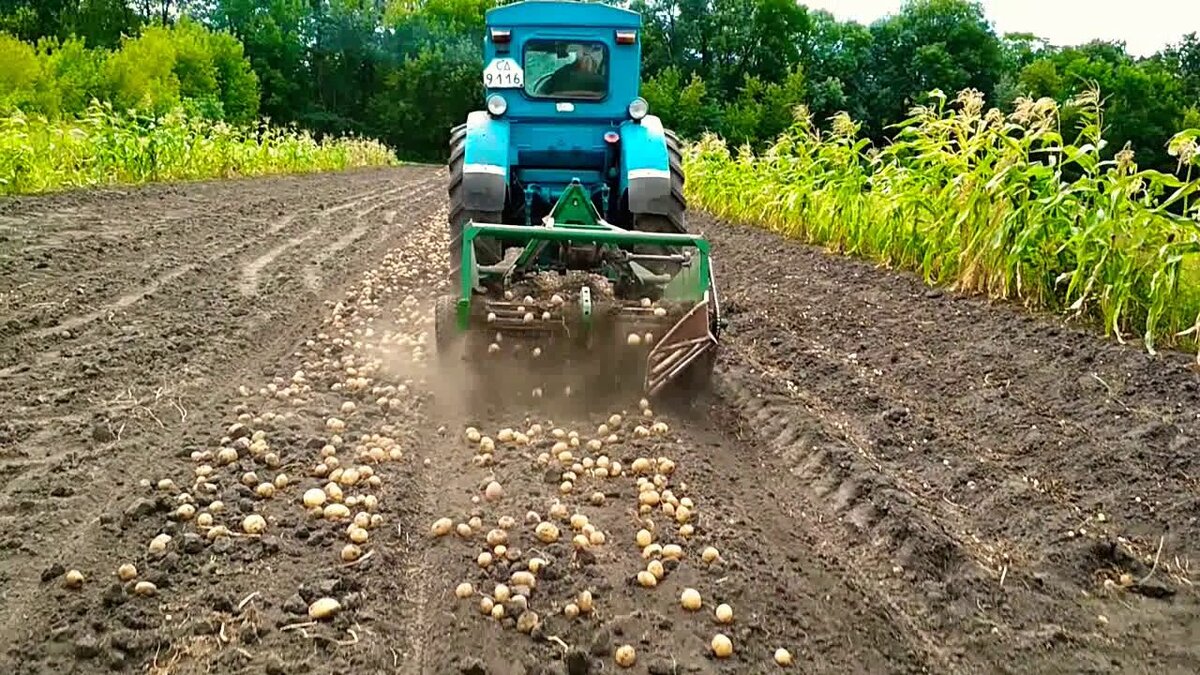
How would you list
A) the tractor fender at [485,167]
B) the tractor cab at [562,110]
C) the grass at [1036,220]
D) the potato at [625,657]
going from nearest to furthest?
the potato at [625,657], the grass at [1036,220], the tractor fender at [485,167], the tractor cab at [562,110]

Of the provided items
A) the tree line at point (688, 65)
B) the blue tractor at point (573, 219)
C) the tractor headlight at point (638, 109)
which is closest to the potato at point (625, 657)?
the blue tractor at point (573, 219)

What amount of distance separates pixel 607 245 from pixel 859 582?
2573 millimetres

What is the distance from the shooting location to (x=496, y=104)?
20.2 feet

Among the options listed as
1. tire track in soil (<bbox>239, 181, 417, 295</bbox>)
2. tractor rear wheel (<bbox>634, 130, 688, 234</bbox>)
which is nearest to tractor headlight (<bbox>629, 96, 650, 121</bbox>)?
tractor rear wheel (<bbox>634, 130, 688, 234</bbox>)

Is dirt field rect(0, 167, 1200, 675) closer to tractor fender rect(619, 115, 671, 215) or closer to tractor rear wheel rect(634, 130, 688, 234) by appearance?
tractor rear wheel rect(634, 130, 688, 234)

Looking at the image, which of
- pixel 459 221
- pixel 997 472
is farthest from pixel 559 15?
pixel 997 472

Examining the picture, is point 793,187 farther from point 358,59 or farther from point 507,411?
point 358,59

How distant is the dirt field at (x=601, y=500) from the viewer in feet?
8.27

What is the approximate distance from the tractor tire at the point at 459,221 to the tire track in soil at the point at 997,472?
5.25 ft

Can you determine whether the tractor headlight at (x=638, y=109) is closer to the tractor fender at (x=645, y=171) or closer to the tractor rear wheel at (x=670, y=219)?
the tractor fender at (x=645, y=171)

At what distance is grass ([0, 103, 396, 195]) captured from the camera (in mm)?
10680

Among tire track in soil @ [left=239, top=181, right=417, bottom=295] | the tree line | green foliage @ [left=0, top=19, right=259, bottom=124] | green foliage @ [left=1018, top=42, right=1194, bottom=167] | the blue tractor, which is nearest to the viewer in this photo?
the blue tractor

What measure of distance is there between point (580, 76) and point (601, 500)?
3.77 meters

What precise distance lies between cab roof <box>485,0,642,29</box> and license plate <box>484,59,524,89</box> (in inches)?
9.8
